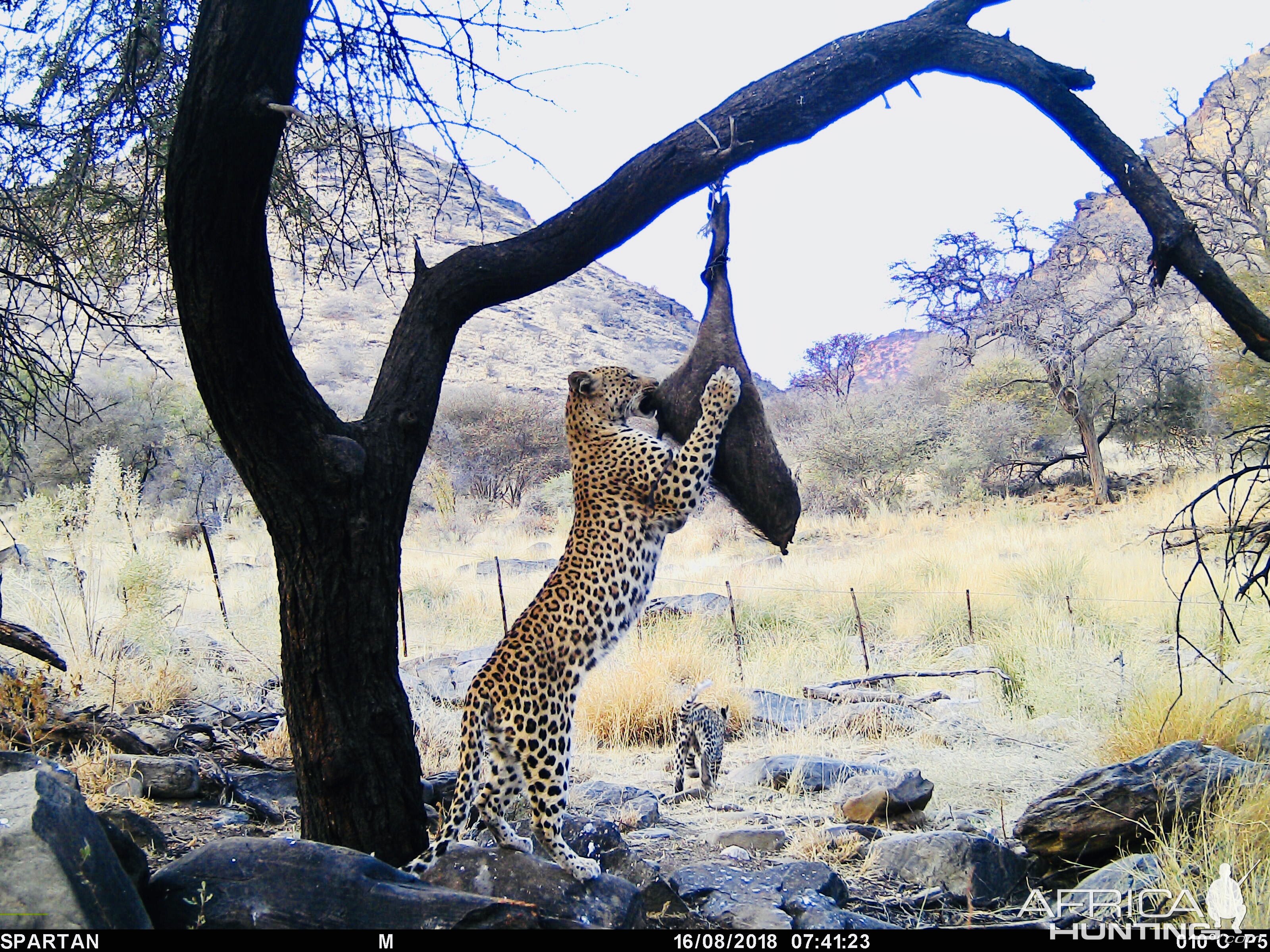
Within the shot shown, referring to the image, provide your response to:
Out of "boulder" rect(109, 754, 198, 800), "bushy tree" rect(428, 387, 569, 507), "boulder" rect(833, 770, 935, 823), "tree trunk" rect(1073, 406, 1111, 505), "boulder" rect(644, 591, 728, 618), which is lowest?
"boulder" rect(833, 770, 935, 823)

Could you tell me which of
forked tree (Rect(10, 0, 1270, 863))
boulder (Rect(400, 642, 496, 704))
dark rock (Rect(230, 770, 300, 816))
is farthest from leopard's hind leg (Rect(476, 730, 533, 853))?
boulder (Rect(400, 642, 496, 704))

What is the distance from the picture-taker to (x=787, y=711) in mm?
10023

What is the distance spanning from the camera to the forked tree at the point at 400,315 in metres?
3.86

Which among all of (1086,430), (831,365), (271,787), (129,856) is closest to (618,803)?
(271,787)

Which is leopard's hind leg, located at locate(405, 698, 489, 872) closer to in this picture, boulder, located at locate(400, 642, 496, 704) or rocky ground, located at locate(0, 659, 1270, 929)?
rocky ground, located at locate(0, 659, 1270, 929)

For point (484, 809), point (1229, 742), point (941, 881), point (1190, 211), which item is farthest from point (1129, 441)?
point (484, 809)

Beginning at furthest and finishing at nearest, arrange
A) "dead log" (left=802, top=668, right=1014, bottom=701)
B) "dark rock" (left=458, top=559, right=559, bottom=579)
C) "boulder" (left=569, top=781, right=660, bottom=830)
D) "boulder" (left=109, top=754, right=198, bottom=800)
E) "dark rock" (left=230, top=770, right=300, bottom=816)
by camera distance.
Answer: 1. "dark rock" (left=458, top=559, right=559, bottom=579)
2. "dead log" (left=802, top=668, right=1014, bottom=701)
3. "boulder" (left=569, top=781, right=660, bottom=830)
4. "dark rock" (left=230, top=770, right=300, bottom=816)
5. "boulder" (left=109, top=754, right=198, bottom=800)

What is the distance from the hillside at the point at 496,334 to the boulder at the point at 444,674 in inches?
1097

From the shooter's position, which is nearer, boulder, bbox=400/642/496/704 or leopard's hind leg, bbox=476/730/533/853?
leopard's hind leg, bbox=476/730/533/853

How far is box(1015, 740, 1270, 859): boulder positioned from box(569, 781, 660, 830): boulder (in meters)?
2.40

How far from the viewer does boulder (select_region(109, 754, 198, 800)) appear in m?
6.11

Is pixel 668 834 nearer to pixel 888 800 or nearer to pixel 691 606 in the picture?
pixel 888 800

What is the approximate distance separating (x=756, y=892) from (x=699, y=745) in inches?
128

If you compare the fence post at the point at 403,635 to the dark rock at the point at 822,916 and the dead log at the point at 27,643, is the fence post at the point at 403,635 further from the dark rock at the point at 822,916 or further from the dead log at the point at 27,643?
the dark rock at the point at 822,916
